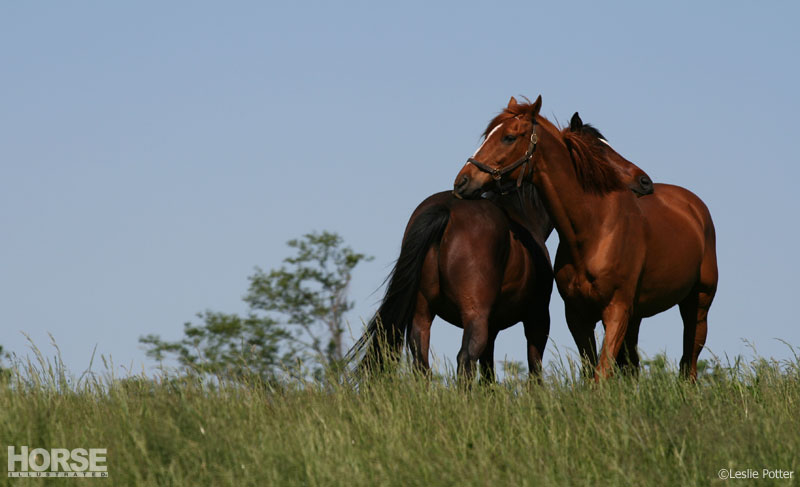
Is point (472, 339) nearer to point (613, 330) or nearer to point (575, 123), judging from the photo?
point (613, 330)

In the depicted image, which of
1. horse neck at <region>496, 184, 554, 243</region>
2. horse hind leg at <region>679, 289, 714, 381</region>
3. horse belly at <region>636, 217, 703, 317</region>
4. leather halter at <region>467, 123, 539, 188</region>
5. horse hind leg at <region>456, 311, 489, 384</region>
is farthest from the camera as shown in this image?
horse hind leg at <region>679, 289, 714, 381</region>

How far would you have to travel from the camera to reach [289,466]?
15.5 feet

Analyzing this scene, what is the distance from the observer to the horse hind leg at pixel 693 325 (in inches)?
345

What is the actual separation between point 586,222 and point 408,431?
8.80 feet

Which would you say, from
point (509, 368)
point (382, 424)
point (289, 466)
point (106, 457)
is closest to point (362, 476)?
point (289, 466)

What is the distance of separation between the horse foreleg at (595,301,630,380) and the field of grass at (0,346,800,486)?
0.46 meters

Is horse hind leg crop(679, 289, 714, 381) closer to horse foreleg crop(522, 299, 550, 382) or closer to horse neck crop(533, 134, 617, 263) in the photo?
horse foreleg crop(522, 299, 550, 382)

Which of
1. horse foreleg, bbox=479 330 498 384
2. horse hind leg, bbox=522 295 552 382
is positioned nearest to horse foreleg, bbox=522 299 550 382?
horse hind leg, bbox=522 295 552 382

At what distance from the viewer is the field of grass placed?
15.3 feet

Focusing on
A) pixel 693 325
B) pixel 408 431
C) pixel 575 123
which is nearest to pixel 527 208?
pixel 575 123

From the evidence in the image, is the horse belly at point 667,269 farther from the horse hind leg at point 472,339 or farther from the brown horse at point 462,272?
the horse hind leg at point 472,339

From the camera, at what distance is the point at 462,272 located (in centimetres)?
746

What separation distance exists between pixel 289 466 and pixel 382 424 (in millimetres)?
798

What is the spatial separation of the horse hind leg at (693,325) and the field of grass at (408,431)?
2.44 m
